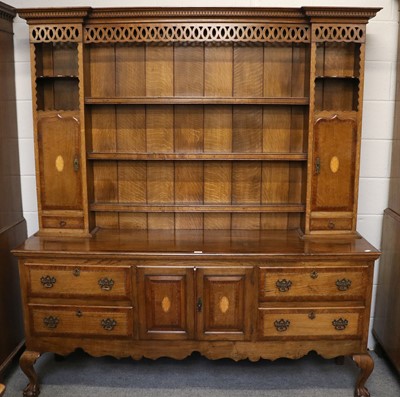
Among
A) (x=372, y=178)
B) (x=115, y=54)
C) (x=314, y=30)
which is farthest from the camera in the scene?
(x=372, y=178)

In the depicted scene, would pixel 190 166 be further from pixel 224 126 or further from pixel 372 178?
pixel 372 178

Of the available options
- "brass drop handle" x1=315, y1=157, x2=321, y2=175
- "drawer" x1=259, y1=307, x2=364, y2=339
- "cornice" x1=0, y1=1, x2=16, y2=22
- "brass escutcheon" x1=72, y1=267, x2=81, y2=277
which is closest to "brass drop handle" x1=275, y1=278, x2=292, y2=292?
"drawer" x1=259, y1=307, x2=364, y2=339

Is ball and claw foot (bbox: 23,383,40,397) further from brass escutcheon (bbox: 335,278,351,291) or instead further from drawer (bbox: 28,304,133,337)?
brass escutcheon (bbox: 335,278,351,291)

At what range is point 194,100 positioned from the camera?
8.20 feet

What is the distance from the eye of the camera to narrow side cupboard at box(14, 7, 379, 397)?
93.2 inches

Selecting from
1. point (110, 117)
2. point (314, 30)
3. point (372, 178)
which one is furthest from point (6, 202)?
point (372, 178)

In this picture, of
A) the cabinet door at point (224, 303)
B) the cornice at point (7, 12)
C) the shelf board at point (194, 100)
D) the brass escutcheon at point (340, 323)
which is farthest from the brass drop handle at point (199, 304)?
the cornice at point (7, 12)

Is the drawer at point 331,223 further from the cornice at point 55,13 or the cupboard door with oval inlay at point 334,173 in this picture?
the cornice at point 55,13

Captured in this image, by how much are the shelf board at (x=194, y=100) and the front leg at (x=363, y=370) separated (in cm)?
138

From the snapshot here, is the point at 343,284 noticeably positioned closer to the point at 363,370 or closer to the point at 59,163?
the point at 363,370

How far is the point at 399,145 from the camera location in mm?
2676

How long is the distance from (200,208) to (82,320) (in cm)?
90

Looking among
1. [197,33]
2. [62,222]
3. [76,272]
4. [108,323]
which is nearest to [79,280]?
[76,272]

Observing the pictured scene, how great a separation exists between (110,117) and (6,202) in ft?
2.57
